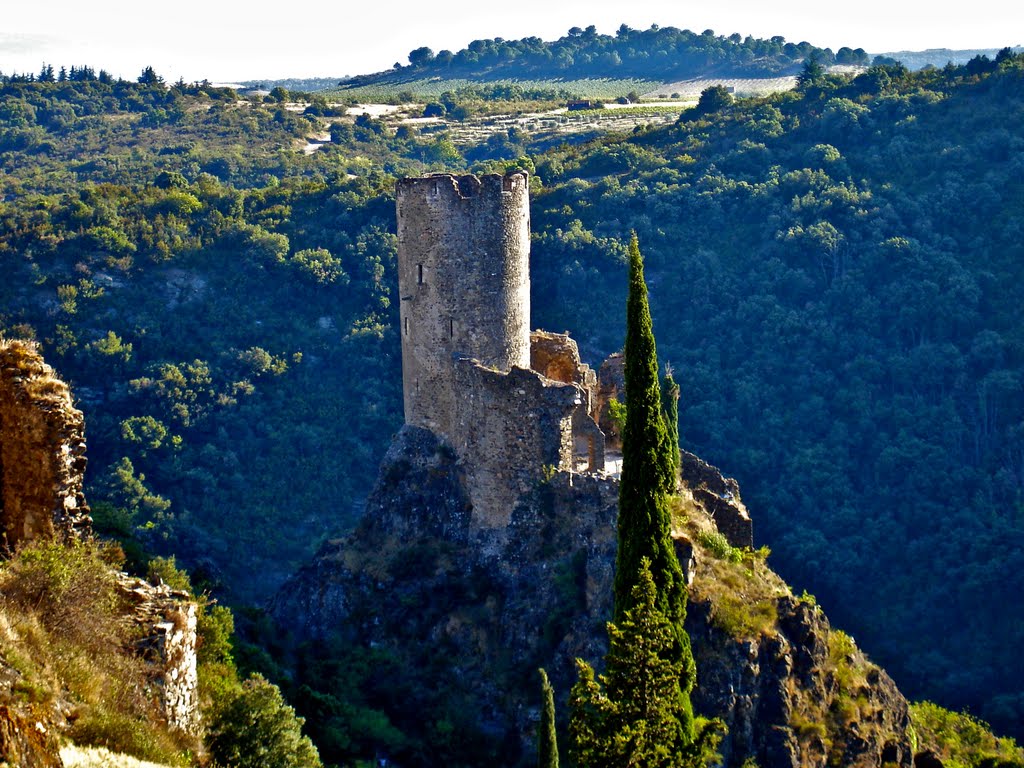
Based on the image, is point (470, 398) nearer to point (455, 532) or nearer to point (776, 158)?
point (455, 532)

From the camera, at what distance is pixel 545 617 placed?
24.9 meters

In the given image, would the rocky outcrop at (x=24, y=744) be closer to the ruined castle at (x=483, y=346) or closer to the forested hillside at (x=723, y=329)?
the ruined castle at (x=483, y=346)

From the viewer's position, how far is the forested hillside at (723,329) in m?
42.7

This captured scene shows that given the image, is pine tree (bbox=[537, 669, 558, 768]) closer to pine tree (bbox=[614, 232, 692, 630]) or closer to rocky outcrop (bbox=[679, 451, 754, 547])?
pine tree (bbox=[614, 232, 692, 630])

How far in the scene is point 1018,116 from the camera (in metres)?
57.2

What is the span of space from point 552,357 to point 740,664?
8169mm

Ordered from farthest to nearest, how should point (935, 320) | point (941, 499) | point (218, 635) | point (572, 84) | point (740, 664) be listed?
point (572, 84) < point (935, 320) < point (941, 499) < point (740, 664) < point (218, 635)

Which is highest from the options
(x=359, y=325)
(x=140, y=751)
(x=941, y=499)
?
(x=140, y=751)

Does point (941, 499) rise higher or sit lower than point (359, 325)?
lower

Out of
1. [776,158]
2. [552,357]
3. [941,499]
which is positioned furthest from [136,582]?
[776,158]

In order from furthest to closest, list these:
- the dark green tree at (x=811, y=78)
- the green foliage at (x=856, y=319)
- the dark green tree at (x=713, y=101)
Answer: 1. the dark green tree at (x=713, y=101)
2. the dark green tree at (x=811, y=78)
3. the green foliage at (x=856, y=319)

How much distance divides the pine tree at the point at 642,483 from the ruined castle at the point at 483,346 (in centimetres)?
489

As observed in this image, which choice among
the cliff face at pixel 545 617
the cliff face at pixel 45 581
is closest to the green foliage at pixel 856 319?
the cliff face at pixel 545 617

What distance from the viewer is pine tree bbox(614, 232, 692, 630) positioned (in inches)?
781
